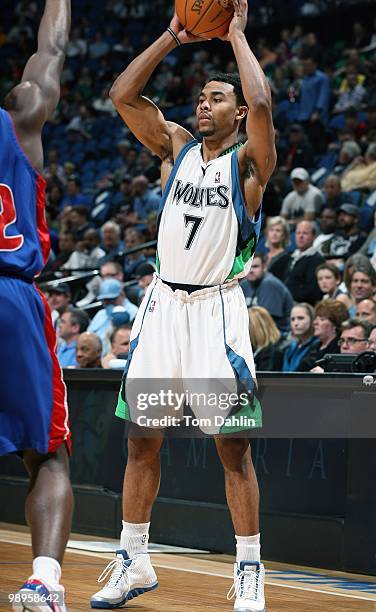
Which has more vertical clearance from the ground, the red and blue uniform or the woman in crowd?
the woman in crowd

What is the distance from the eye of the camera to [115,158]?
17375mm

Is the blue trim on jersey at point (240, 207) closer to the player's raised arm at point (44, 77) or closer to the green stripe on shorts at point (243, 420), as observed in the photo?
the green stripe on shorts at point (243, 420)

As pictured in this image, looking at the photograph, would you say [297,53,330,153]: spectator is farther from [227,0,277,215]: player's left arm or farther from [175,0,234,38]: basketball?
[227,0,277,215]: player's left arm

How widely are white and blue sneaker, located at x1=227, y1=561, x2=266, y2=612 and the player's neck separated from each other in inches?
70.0

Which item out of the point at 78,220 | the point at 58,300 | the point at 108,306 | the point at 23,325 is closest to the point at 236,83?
the point at 23,325

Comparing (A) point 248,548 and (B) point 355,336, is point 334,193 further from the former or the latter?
(A) point 248,548

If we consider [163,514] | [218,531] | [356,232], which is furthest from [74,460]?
[356,232]

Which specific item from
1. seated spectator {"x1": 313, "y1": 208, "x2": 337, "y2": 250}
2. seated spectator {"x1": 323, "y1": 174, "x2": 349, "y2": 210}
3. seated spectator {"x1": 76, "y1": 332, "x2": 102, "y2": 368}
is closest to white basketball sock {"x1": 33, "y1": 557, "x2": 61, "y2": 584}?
seated spectator {"x1": 76, "y1": 332, "x2": 102, "y2": 368}

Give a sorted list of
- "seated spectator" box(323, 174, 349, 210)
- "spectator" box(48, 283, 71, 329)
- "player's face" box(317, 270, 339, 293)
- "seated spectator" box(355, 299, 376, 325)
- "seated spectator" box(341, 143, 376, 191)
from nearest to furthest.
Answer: "seated spectator" box(355, 299, 376, 325), "player's face" box(317, 270, 339, 293), "spectator" box(48, 283, 71, 329), "seated spectator" box(323, 174, 349, 210), "seated spectator" box(341, 143, 376, 191)

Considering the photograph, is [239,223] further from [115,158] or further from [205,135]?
[115,158]

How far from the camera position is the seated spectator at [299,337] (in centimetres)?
744

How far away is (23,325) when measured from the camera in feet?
11.3

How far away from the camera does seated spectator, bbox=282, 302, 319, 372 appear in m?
7.44

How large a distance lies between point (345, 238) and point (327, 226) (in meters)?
0.40
